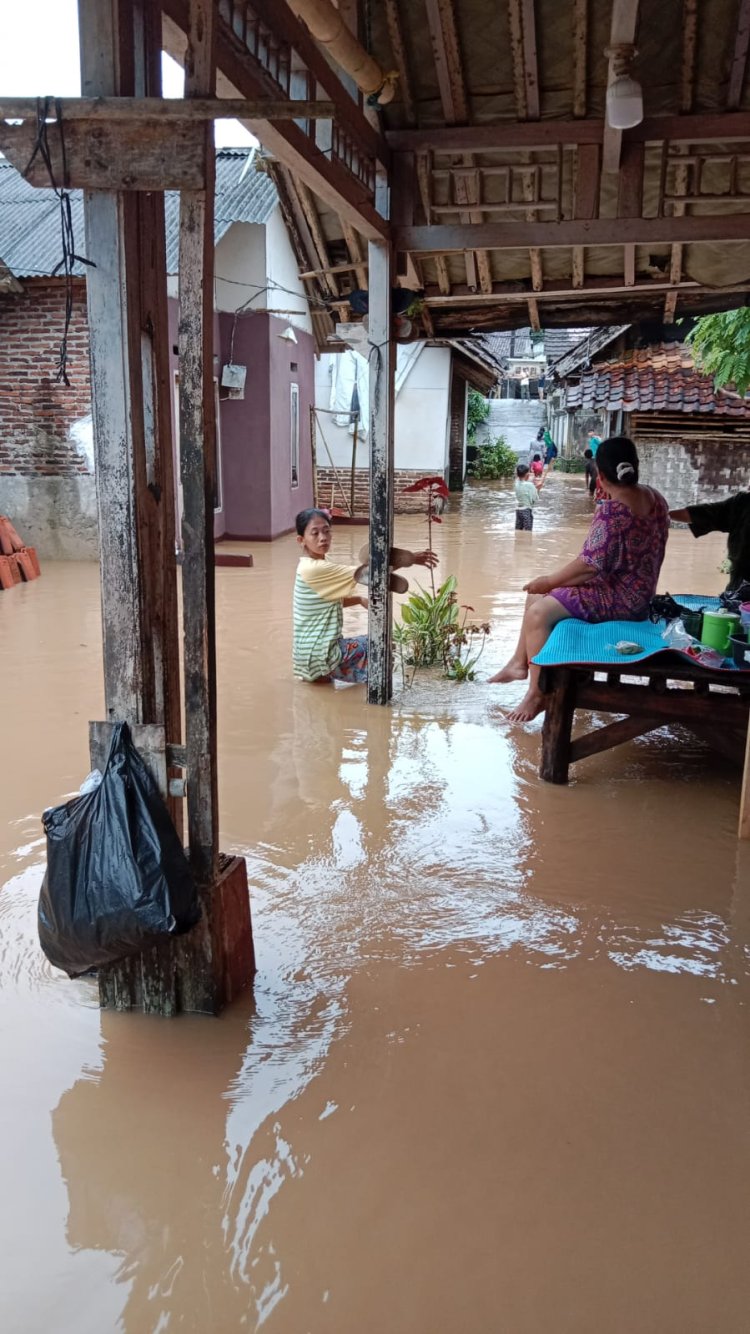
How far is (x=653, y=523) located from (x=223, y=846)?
3.11 meters

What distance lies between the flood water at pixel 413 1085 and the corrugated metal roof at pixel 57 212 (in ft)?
29.0

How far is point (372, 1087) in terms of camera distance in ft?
9.41

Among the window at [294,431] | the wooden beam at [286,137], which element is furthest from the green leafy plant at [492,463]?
the wooden beam at [286,137]

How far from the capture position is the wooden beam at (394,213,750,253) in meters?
5.99

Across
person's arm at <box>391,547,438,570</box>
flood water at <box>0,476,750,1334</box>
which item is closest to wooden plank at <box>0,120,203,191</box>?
flood water at <box>0,476,750,1334</box>

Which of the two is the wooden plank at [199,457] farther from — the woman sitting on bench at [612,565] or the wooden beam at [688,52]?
the wooden beam at [688,52]

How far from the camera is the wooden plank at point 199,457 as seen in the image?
275 cm

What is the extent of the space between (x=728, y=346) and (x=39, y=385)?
8280 mm

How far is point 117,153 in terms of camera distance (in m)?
2.68

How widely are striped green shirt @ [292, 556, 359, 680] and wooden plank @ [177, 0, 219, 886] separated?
12.2 feet

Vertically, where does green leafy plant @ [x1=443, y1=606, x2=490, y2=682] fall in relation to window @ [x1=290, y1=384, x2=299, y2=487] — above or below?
below

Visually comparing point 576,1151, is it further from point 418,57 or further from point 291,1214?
point 418,57

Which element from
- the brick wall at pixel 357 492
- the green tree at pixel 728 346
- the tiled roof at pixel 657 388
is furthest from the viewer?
the brick wall at pixel 357 492

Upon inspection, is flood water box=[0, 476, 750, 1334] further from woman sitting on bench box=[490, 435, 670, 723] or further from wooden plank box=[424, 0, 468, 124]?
wooden plank box=[424, 0, 468, 124]
